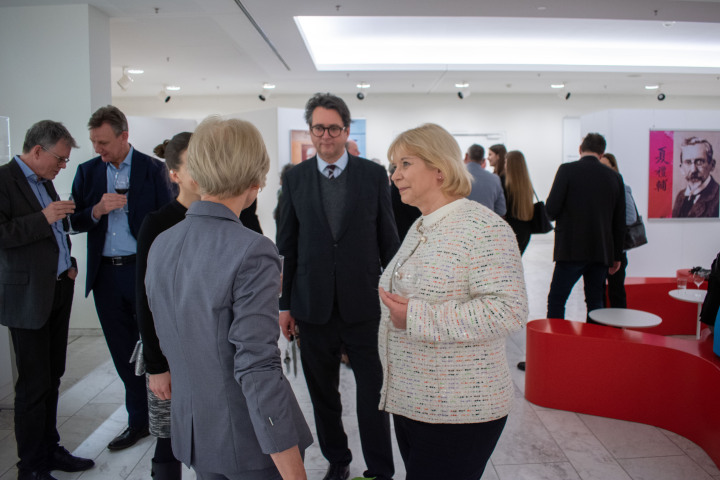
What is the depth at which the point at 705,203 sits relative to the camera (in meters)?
7.90

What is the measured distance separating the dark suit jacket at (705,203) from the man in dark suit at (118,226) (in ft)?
24.9

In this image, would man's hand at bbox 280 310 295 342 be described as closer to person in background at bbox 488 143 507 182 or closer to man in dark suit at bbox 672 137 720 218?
person in background at bbox 488 143 507 182

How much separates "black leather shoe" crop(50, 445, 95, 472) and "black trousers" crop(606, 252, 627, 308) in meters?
4.51

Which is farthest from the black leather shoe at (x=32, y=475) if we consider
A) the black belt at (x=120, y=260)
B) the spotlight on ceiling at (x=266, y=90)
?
the spotlight on ceiling at (x=266, y=90)

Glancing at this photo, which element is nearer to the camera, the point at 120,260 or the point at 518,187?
the point at 120,260

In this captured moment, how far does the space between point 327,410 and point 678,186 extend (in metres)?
7.36

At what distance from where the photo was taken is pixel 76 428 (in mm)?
3418

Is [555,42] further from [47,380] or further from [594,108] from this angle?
[47,380]

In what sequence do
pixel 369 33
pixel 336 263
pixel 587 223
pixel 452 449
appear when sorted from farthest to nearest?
pixel 369 33 < pixel 587 223 < pixel 336 263 < pixel 452 449

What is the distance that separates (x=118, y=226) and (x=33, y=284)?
0.56 meters

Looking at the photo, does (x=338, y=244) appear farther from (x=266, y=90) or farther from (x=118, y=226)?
(x=266, y=90)

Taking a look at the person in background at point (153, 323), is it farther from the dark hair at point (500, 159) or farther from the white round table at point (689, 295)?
the dark hair at point (500, 159)

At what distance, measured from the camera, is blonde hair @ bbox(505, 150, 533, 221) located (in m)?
5.27

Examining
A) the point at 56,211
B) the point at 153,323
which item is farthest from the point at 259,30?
the point at 153,323
